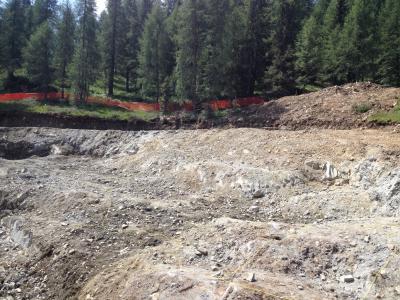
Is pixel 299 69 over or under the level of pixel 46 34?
under

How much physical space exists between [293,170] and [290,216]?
3027mm

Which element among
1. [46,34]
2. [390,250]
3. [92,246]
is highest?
[46,34]

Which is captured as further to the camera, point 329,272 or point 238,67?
point 238,67

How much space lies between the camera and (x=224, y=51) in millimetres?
39156

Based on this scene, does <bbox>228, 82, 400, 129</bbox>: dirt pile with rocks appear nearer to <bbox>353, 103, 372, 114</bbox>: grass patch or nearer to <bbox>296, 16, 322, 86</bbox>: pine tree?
<bbox>353, 103, 372, 114</bbox>: grass patch

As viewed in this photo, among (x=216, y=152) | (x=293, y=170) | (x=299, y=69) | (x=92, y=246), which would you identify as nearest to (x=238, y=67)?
(x=299, y=69)

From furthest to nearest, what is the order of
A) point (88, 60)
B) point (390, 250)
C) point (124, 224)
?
point (88, 60)
point (124, 224)
point (390, 250)

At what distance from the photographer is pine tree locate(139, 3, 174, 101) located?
47594 millimetres

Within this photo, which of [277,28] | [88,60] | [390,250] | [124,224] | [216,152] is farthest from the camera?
[88,60]

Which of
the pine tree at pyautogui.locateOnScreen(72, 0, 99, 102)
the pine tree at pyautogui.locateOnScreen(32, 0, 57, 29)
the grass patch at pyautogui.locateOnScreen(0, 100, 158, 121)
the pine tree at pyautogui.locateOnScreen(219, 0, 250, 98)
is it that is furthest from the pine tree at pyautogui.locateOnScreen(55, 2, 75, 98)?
the pine tree at pyautogui.locateOnScreen(32, 0, 57, 29)

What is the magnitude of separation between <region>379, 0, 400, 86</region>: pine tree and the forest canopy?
94 mm

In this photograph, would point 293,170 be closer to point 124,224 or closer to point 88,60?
point 124,224

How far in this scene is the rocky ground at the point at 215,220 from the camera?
36.8ft

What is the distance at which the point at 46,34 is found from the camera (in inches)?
1919
